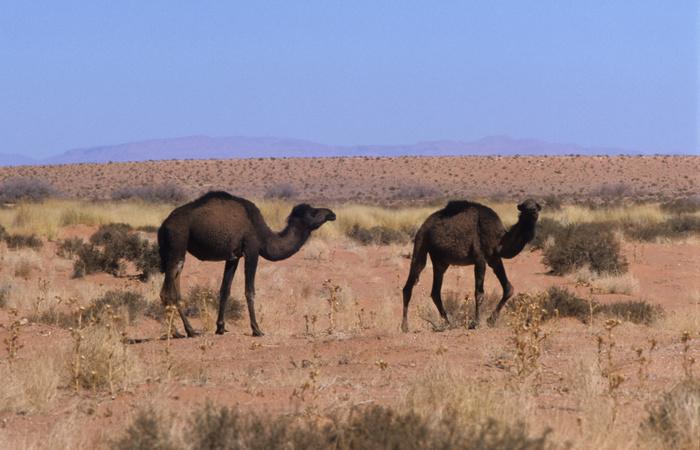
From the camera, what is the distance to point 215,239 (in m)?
13.8

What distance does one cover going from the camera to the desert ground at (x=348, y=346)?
7.37m

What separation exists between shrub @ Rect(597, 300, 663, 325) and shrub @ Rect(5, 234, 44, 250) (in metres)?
13.8

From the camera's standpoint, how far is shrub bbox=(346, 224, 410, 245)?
1138 inches

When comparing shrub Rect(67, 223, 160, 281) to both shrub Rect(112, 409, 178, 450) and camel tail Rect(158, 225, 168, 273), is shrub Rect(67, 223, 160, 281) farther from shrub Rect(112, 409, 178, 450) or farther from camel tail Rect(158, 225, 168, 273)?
shrub Rect(112, 409, 178, 450)

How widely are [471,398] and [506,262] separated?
17005 millimetres

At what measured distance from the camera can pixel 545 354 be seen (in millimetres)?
11164

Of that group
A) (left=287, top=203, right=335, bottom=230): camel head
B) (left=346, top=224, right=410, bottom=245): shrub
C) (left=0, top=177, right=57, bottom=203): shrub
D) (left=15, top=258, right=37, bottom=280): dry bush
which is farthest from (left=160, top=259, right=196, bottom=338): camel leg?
(left=0, top=177, right=57, bottom=203): shrub

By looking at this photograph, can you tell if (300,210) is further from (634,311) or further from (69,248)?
(69,248)

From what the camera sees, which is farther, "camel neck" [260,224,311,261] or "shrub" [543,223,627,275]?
"shrub" [543,223,627,275]

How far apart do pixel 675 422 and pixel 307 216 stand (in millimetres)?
8476

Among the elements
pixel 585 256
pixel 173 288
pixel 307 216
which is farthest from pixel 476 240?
pixel 585 256

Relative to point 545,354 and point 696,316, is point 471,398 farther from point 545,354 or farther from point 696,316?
point 696,316

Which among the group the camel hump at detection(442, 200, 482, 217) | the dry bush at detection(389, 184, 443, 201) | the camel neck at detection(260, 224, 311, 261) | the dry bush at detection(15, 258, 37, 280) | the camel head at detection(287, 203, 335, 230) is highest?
the camel hump at detection(442, 200, 482, 217)

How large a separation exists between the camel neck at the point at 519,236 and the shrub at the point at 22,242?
47.0 ft
